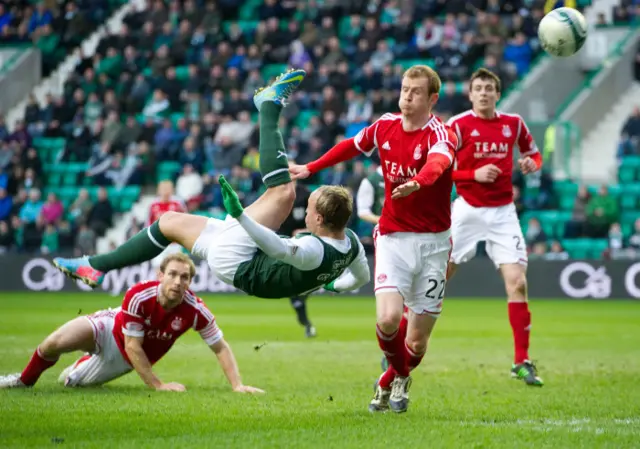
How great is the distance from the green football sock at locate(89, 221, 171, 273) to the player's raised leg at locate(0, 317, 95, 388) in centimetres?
137

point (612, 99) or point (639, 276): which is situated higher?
point (612, 99)

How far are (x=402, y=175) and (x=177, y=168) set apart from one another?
18430 millimetres

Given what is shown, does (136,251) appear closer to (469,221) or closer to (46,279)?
(469,221)

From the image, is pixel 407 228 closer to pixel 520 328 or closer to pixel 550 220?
pixel 520 328

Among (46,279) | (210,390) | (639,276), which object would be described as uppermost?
(210,390)

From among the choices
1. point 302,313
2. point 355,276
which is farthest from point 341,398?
point 302,313

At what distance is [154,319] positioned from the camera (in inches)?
356

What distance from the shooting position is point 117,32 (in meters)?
31.2

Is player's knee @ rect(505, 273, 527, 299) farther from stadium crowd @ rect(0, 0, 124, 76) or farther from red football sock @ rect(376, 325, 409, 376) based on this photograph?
stadium crowd @ rect(0, 0, 124, 76)

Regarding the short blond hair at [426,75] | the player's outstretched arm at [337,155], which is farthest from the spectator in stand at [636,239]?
the short blond hair at [426,75]

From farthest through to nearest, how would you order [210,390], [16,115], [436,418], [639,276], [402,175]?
[16,115] → [639,276] → [210,390] → [402,175] → [436,418]

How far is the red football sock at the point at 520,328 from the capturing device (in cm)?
1009

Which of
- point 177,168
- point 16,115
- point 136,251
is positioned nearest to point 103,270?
point 136,251

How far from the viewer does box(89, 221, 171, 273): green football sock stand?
7.78 meters
